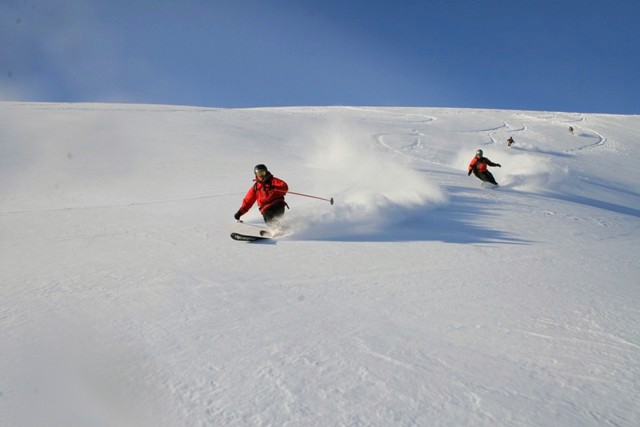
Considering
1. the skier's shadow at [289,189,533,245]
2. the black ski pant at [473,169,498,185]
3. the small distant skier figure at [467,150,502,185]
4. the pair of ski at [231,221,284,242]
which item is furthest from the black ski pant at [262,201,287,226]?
the black ski pant at [473,169,498,185]

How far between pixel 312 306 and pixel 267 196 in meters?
3.32

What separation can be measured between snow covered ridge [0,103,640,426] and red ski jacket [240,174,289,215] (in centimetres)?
44

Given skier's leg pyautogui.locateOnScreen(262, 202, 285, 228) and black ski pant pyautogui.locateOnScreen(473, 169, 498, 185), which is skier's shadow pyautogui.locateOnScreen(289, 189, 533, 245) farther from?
black ski pant pyautogui.locateOnScreen(473, 169, 498, 185)

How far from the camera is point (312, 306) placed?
3758 mm

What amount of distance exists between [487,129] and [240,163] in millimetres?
25041

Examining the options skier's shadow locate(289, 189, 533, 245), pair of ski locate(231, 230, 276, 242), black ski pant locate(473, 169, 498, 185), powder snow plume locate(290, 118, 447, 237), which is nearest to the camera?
pair of ski locate(231, 230, 276, 242)

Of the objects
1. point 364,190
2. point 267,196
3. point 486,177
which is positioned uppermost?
point 267,196

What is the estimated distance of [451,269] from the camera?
16.5 feet

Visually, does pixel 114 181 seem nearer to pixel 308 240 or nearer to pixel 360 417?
pixel 308 240

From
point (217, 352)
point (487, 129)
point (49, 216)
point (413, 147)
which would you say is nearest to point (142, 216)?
point (49, 216)

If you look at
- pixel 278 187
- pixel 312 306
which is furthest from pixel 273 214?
pixel 312 306

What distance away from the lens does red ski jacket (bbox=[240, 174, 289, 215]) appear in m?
6.77

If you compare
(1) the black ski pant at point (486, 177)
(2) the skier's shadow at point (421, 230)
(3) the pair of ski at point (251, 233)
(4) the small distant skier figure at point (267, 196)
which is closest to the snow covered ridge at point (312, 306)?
(2) the skier's shadow at point (421, 230)

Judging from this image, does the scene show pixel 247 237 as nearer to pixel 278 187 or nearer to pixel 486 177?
pixel 278 187
